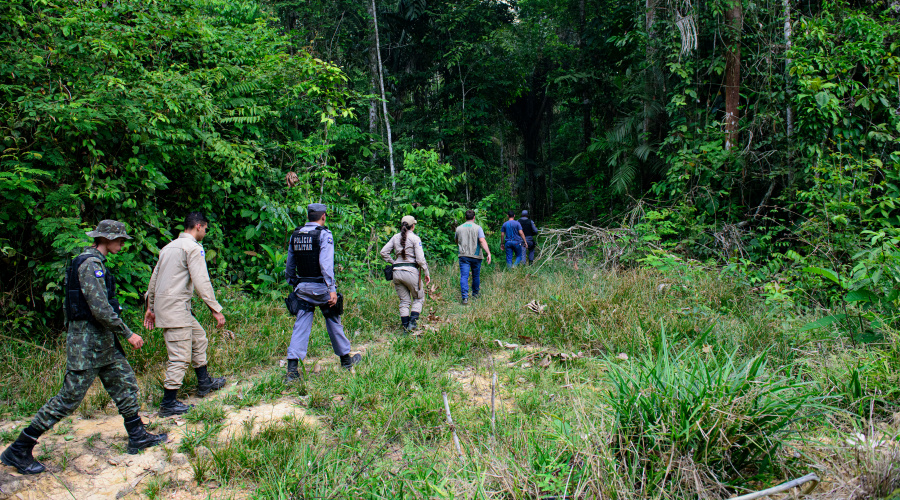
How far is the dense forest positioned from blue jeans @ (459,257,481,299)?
2.05m

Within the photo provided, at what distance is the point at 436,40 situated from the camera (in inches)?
658

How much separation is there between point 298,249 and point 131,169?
3.05 metres

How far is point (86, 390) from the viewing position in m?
3.53

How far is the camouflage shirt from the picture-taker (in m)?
3.51

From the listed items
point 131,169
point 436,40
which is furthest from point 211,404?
point 436,40

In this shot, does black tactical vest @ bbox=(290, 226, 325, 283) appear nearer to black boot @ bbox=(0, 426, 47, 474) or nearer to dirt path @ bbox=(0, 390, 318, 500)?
dirt path @ bbox=(0, 390, 318, 500)

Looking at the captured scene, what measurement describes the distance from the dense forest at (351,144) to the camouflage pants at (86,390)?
2.40m

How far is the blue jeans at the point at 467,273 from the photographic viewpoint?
884 centimetres

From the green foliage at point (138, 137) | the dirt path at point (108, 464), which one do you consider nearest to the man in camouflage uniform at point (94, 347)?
the dirt path at point (108, 464)

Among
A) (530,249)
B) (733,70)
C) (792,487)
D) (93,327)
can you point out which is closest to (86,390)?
(93,327)

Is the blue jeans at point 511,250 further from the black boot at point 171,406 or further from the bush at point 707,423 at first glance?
the bush at point 707,423

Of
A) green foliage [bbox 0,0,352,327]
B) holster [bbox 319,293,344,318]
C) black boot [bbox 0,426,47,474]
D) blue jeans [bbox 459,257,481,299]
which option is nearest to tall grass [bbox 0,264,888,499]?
black boot [bbox 0,426,47,474]

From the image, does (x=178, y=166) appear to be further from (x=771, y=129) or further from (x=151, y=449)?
(x=771, y=129)

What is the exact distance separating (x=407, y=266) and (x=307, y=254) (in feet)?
6.46
